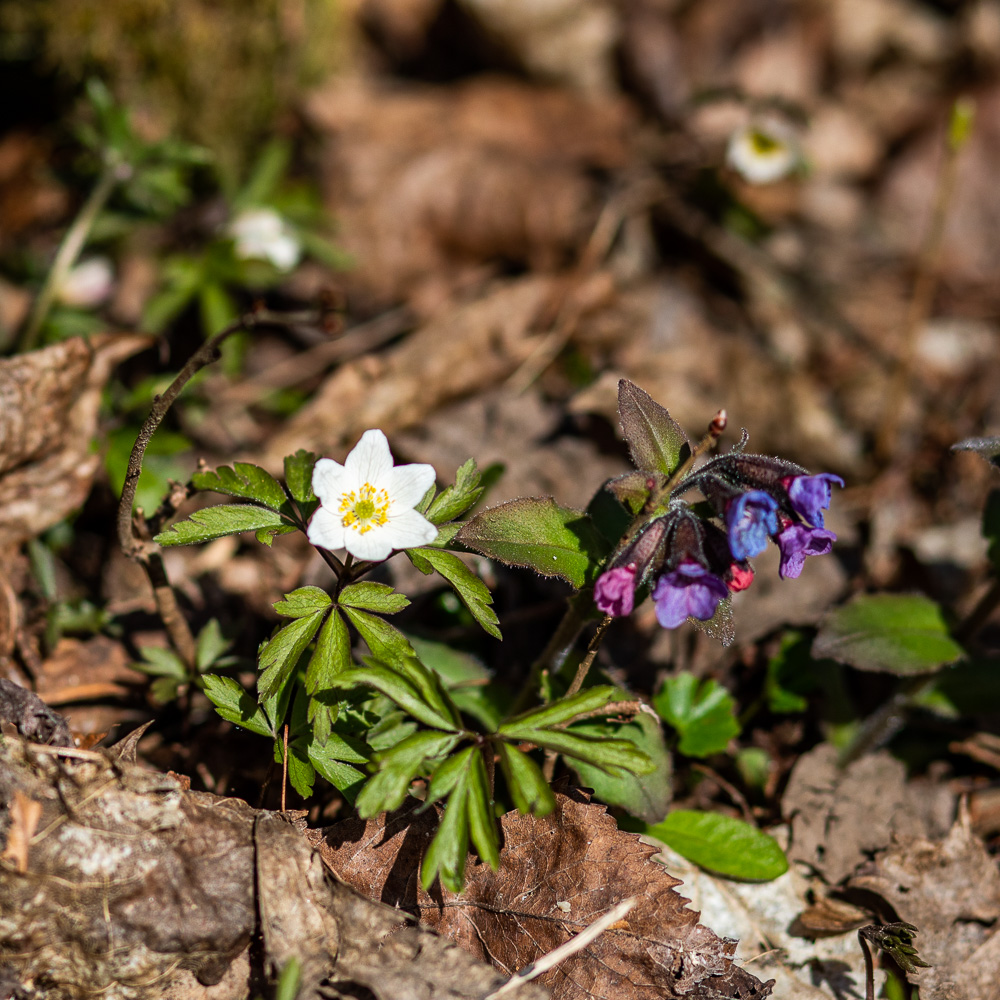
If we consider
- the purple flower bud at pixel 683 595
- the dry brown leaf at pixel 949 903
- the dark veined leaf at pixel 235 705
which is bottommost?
the dry brown leaf at pixel 949 903

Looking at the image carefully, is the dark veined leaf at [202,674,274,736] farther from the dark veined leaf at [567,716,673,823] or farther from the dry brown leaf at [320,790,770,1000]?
the dark veined leaf at [567,716,673,823]

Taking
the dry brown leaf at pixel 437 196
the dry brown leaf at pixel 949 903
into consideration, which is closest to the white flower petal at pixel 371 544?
the dry brown leaf at pixel 949 903

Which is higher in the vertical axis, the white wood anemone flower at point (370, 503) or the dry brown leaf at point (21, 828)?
the white wood anemone flower at point (370, 503)

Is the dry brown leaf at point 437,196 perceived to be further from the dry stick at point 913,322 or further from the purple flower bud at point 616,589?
the purple flower bud at point 616,589

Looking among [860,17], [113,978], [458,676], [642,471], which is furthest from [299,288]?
[860,17]

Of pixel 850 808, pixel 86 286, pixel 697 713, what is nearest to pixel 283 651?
pixel 697 713

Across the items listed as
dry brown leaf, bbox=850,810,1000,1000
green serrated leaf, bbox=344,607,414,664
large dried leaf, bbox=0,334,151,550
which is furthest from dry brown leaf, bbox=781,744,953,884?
large dried leaf, bbox=0,334,151,550

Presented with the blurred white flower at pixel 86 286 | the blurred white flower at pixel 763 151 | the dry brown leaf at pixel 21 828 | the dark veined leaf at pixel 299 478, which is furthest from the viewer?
the blurred white flower at pixel 763 151

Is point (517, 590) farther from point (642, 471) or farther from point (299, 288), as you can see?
point (299, 288)
